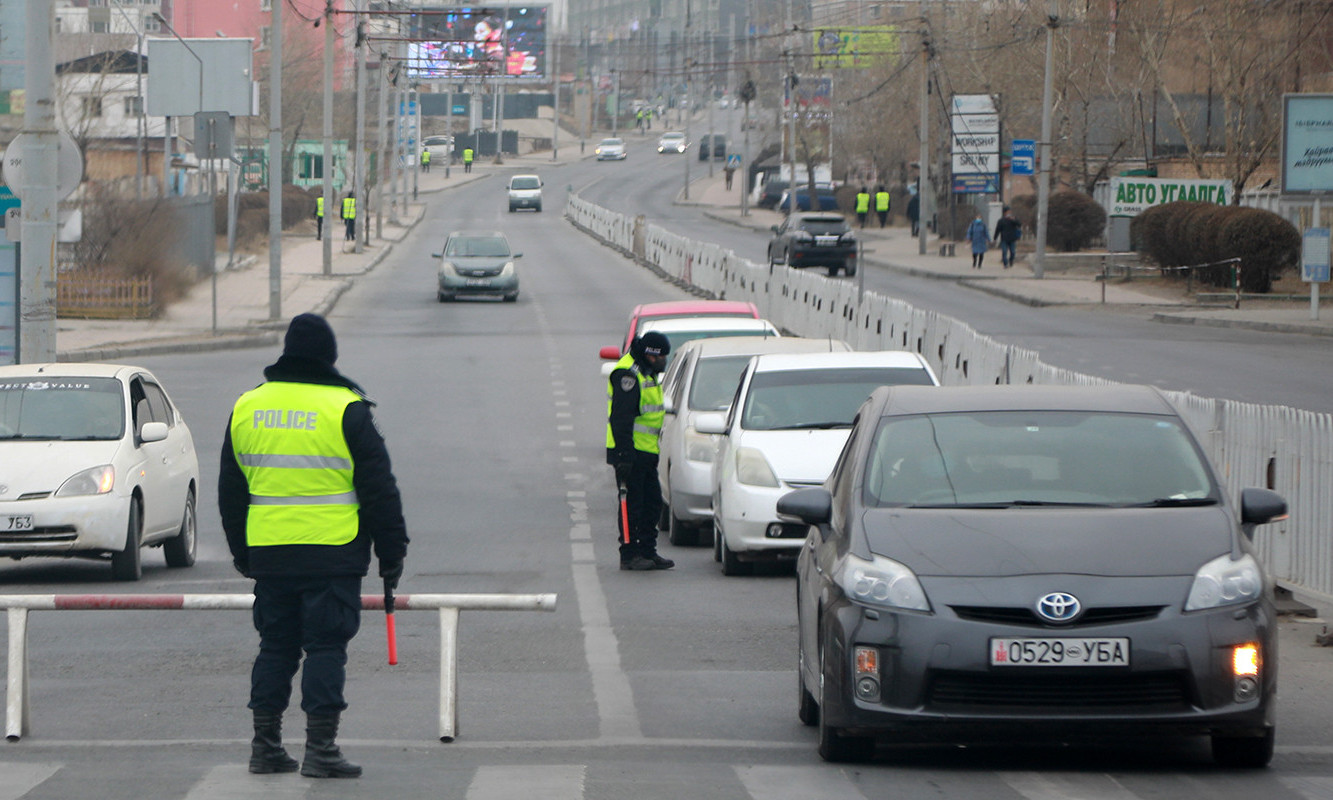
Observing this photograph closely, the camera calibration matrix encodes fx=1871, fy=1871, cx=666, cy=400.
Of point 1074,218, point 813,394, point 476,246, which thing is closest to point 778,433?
point 813,394

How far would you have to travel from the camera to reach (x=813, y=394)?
13555 millimetres

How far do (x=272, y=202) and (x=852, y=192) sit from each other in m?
58.0

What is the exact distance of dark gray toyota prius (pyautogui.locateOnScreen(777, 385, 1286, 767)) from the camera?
21.0 ft

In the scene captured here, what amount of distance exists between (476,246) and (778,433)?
31.1 meters

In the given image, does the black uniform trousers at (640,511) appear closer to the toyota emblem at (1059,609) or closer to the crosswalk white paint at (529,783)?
the crosswalk white paint at (529,783)

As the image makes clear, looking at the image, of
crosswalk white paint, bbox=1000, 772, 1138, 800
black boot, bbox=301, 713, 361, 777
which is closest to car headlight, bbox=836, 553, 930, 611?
crosswalk white paint, bbox=1000, 772, 1138, 800

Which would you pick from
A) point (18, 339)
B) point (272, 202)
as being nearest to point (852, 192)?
point (272, 202)

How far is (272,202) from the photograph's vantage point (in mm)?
34906

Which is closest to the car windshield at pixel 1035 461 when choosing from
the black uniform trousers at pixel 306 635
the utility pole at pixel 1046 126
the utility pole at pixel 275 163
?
the black uniform trousers at pixel 306 635

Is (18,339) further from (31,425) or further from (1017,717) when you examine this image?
(1017,717)

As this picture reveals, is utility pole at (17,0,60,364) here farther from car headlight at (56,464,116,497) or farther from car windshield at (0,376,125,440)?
car headlight at (56,464,116,497)

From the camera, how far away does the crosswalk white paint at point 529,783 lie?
20.9 ft

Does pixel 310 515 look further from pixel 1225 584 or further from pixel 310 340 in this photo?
pixel 1225 584

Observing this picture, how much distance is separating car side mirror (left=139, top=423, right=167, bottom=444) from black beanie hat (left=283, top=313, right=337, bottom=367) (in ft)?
21.6
